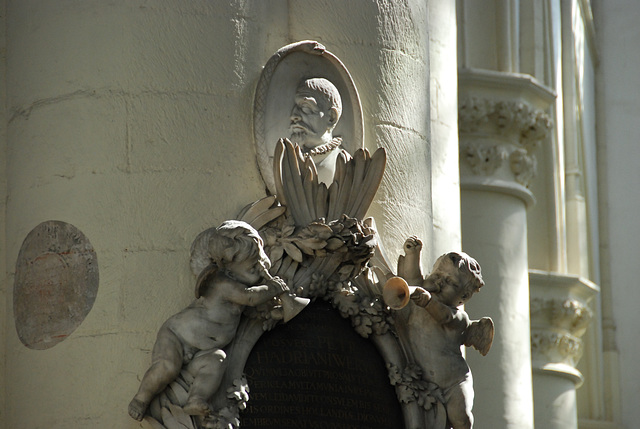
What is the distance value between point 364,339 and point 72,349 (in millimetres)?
1511

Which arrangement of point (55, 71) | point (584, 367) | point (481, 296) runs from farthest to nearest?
point (584, 367), point (481, 296), point (55, 71)

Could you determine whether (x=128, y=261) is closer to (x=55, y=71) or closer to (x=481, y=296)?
(x=55, y=71)

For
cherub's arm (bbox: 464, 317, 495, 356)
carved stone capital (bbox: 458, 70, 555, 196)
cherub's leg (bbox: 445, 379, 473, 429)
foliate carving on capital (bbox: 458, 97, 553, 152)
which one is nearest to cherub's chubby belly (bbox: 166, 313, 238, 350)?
cherub's leg (bbox: 445, 379, 473, 429)

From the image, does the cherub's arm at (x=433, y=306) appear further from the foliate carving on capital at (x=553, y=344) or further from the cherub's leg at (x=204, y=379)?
the foliate carving on capital at (x=553, y=344)

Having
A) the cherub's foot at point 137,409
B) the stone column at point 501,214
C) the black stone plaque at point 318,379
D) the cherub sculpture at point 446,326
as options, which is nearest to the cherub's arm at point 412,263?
the cherub sculpture at point 446,326

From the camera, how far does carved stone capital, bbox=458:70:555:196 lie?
466 inches

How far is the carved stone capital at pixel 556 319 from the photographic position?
43.4ft

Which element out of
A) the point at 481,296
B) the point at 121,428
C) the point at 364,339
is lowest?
the point at 121,428

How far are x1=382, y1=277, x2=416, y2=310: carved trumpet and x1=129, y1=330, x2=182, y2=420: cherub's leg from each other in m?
1.13

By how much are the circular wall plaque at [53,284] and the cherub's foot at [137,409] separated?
0.62m

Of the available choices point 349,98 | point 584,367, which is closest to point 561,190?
point 584,367

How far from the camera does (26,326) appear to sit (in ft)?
25.0

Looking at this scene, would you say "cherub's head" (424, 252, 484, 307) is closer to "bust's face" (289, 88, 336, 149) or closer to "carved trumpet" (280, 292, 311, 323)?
"carved trumpet" (280, 292, 311, 323)

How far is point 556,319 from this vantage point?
43.8 feet
